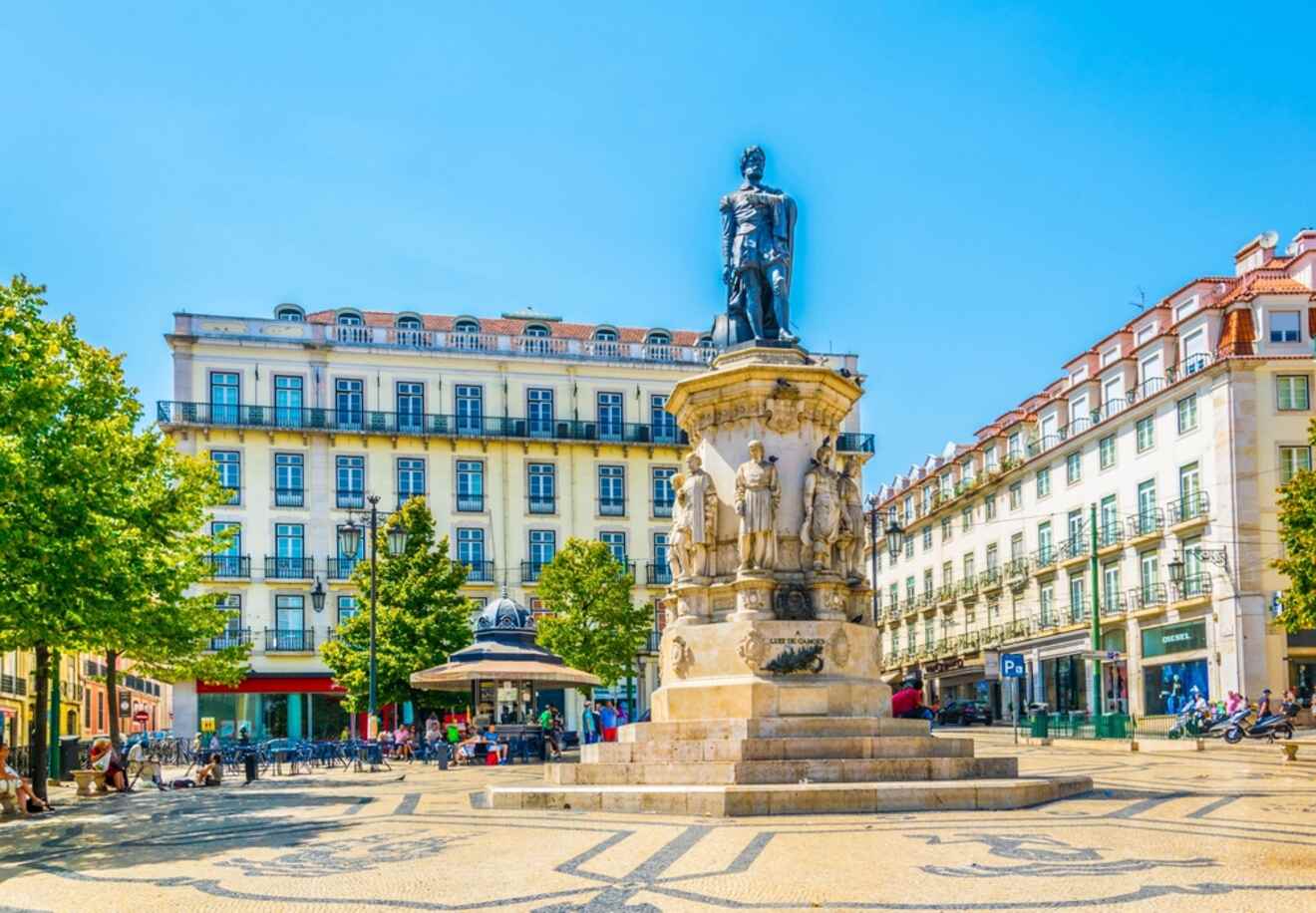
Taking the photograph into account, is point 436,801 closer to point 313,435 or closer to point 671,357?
point 313,435

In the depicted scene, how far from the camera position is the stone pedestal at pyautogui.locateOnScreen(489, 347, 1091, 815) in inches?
573

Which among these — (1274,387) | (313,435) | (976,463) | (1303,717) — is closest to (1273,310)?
(1274,387)

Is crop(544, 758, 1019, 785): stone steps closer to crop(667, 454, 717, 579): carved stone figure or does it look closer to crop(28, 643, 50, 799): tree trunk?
crop(667, 454, 717, 579): carved stone figure

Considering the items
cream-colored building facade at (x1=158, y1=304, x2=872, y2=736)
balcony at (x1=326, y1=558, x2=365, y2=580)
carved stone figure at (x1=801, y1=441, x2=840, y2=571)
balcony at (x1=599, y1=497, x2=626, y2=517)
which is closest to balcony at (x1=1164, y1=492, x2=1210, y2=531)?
cream-colored building facade at (x1=158, y1=304, x2=872, y2=736)

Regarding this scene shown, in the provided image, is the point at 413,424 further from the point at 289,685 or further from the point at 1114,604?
the point at 1114,604

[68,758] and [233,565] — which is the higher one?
[233,565]

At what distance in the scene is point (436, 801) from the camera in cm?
1789

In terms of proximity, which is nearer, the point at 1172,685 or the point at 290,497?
the point at 1172,685

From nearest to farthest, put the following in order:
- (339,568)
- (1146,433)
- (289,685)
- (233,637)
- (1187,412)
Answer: (1187,412) < (1146,433) < (233,637) < (289,685) < (339,568)

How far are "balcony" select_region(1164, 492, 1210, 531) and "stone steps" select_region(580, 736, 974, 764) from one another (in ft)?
102

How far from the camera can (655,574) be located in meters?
58.0

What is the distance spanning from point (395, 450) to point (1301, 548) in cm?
3324

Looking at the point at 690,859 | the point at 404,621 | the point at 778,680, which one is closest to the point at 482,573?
the point at 404,621

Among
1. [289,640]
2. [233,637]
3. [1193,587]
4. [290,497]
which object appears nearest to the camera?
[1193,587]
